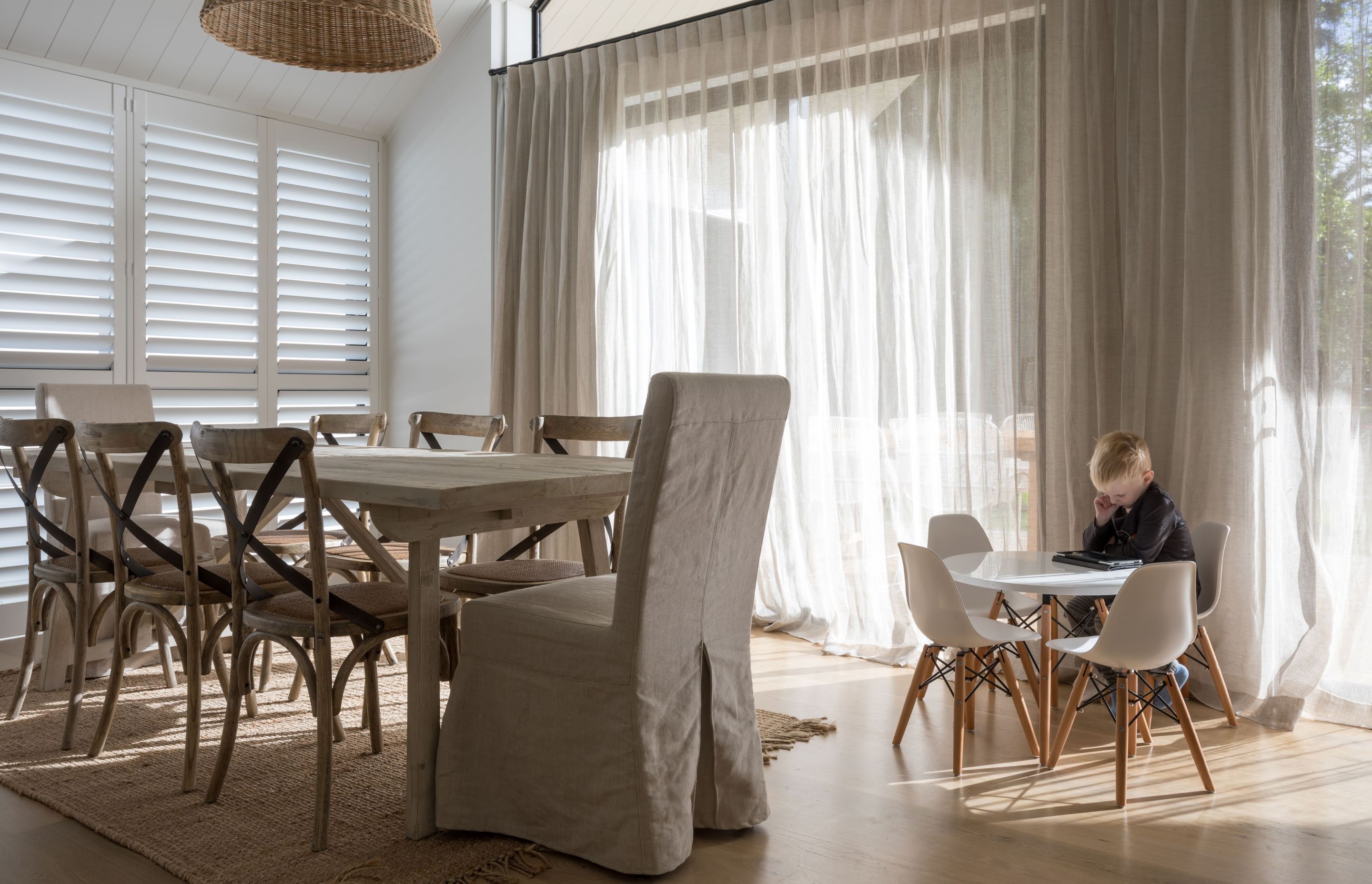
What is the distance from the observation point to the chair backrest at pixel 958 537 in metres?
3.27

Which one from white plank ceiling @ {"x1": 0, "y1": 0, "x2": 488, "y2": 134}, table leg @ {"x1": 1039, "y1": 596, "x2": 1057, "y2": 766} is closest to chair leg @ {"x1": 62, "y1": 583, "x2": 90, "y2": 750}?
white plank ceiling @ {"x1": 0, "y1": 0, "x2": 488, "y2": 134}

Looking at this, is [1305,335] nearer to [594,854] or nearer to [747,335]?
[747,335]

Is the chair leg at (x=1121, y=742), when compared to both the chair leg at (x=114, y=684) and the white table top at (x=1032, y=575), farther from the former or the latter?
A: the chair leg at (x=114, y=684)

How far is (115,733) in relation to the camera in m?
2.93

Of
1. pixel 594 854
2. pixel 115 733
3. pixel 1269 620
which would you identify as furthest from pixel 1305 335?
pixel 115 733

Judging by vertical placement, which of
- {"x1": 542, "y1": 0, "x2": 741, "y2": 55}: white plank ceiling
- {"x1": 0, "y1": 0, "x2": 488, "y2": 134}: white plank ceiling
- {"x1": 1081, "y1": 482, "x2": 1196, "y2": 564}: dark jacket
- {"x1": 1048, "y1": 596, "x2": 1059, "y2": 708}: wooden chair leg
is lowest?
{"x1": 1048, "y1": 596, "x2": 1059, "y2": 708}: wooden chair leg

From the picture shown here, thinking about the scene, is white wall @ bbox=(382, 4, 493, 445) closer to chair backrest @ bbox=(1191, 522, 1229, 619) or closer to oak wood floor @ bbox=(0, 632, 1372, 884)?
oak wood floor @ bbox=(0, 632, 1372, 884)

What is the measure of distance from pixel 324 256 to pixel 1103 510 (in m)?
4.02

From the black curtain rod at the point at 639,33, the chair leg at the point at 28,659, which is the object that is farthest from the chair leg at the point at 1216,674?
the chair leg at the point at 28,659

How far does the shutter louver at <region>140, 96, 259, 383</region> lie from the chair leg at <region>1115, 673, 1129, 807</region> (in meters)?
4.18

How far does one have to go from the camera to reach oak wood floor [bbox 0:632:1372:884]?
2.08 m

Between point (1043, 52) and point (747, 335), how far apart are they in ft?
5.04

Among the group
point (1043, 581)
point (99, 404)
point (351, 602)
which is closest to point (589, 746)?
point (351, 602)

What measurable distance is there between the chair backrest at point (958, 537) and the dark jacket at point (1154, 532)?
0.38 m
